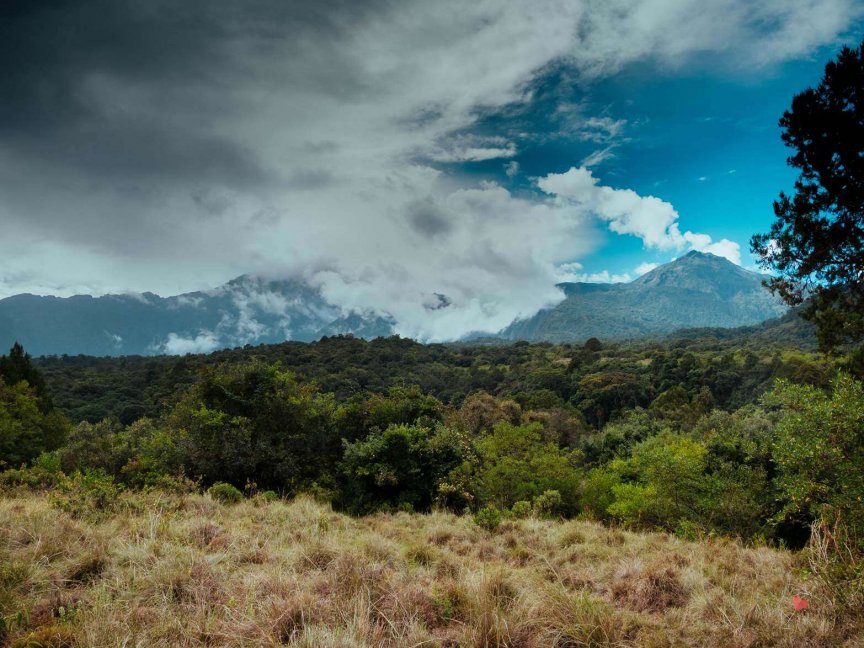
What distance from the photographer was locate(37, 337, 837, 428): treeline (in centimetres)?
6675

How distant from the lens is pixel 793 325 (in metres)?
150

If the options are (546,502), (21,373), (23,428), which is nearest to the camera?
(546,502)

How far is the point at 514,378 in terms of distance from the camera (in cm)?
9806

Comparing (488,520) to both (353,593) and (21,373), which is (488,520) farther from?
(21,373)

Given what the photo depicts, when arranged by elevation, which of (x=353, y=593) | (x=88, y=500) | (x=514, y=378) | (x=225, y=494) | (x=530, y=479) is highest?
(x=88, y=500)

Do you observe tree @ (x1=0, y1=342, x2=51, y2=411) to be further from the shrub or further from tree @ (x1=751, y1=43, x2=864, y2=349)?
tree @ (x1=751, y1=43, x2=864, y2=349)

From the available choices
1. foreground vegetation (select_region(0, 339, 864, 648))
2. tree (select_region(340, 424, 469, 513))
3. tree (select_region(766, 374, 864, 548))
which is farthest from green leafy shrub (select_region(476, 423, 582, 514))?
tree (select_region(766, 374, 864, 548))

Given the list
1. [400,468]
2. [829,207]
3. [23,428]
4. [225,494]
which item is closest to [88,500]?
[225,494]

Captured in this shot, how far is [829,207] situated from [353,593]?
13.8m

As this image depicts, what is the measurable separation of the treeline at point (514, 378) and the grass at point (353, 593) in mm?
41784

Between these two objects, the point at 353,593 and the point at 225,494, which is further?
the point at 225,494

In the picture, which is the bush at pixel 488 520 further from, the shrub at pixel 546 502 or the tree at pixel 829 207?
the tree at pixel 829 207

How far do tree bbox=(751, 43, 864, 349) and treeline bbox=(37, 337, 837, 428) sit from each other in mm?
42199

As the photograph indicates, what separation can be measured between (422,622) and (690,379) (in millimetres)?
87642
